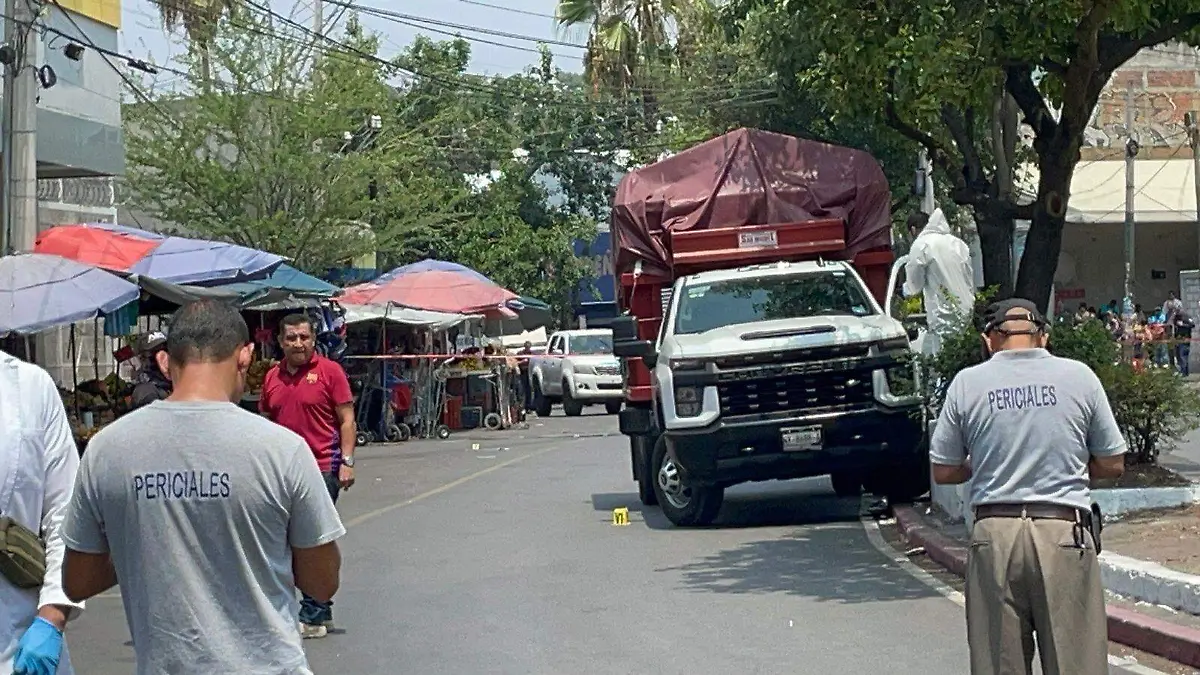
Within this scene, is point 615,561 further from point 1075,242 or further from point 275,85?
point 1075,242

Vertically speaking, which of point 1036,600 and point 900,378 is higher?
point 900,378

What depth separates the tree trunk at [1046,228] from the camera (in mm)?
14227

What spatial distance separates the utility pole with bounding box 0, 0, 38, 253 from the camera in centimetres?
1928

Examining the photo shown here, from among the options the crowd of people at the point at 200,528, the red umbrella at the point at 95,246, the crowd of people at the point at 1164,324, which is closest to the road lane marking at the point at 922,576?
the crowd of people at the point at 200,528

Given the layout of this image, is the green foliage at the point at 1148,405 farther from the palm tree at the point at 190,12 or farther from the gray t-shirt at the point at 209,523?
the palm tree at the point at 190,12

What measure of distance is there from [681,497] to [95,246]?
8.10 meters

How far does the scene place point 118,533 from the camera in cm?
436

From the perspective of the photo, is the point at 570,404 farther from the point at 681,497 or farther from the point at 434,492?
the point at 681,497

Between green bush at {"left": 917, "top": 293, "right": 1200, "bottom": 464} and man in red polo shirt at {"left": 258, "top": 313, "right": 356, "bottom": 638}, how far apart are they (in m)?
5.59

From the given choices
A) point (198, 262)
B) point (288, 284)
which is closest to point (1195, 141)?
point (288, 284)

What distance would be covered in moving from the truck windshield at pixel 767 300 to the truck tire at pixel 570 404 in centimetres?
2206

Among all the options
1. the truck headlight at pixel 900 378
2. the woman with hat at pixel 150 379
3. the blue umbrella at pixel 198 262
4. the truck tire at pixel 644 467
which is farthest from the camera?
the blue umbrella at pixel 198 262

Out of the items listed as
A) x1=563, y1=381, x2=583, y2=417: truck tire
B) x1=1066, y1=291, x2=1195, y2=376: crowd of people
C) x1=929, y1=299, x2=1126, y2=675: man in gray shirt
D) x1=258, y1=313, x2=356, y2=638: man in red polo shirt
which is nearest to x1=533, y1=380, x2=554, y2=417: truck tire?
x1=563, y1=381, x2=583, y2=417: truck tire

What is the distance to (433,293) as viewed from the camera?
3203 centimetres
